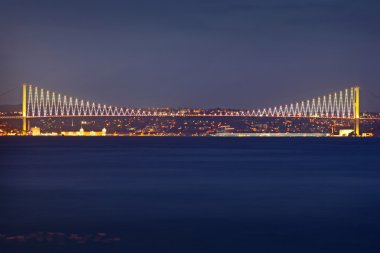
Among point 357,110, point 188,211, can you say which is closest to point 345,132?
point 357,110

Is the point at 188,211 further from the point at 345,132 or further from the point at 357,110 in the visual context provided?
the point at 345,132

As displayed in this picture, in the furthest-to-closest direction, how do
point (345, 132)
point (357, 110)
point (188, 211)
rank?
point (345, 132)
point (357, 110)
point (188, 211)

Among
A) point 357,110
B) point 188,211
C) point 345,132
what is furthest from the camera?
point 345,132

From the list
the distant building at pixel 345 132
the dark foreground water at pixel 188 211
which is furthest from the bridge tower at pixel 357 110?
the dark foreground water at pixel 188 211

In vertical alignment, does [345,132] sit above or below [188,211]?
above

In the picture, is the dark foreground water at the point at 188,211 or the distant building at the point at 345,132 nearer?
the dark foreground water at the point at 188,211

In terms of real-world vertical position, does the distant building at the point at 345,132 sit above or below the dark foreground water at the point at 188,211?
above

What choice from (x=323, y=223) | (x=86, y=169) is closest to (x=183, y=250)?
(x=323, y=223)

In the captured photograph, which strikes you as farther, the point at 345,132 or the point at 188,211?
the point at 345,132

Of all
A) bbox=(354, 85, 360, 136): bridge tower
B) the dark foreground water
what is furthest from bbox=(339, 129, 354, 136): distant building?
the dark foreground water

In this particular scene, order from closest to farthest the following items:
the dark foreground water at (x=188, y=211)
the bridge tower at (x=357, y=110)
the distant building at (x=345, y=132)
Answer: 1. the dark foreground water at (x=188, y=211)
2. the bridge tower at (x=357, y=110)
3. the distant building at (x=345, y=132)

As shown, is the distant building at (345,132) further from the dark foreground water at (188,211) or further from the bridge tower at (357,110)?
the dark foreground water at (188,211)
